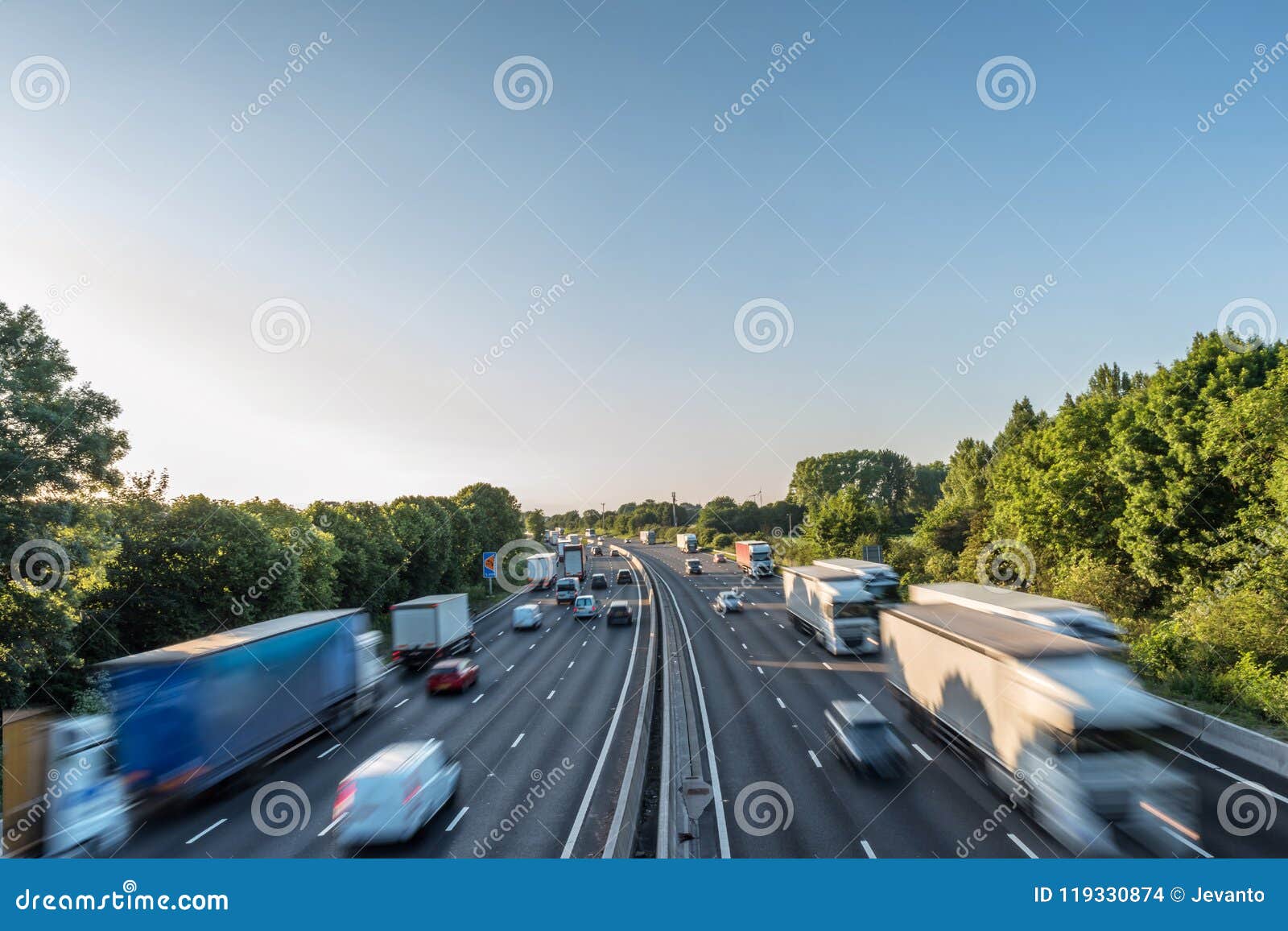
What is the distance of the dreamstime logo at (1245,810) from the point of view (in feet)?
41.4

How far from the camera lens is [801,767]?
656 inches

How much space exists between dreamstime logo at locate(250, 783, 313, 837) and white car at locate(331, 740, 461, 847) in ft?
5.75

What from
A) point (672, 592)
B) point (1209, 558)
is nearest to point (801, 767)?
Answer: point (1209, 558)

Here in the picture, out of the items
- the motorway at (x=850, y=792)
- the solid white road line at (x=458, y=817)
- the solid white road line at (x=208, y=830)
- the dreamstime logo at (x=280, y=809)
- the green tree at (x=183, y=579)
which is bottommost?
the motorway at (x=850, y=792)

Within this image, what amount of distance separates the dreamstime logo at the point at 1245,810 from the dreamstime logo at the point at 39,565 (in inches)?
1311

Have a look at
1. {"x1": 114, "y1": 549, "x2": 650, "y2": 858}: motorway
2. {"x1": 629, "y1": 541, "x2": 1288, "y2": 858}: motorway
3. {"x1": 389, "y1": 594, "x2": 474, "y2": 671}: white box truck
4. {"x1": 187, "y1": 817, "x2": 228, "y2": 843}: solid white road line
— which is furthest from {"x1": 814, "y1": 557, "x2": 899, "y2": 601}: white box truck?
{"x1": 187, "y1": 817, "x2": 228, "y2": 843}: solid white road line

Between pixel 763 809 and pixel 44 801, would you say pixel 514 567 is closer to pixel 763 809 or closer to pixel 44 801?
pixel 44 801

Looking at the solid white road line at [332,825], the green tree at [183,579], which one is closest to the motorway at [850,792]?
the solid white road line at [332,825]

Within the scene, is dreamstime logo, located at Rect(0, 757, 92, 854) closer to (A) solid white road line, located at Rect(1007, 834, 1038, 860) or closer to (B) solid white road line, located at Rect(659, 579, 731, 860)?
(B) solid white road line, located at Rect(659, 579, 731, 860)

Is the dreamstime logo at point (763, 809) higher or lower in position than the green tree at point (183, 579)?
lower

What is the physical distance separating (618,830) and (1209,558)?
32.5 m

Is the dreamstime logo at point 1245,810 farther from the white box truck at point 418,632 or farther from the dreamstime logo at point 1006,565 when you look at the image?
the white box truck at point 418,632

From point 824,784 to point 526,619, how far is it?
1167 inches

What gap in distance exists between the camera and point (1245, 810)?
44.3 ft
